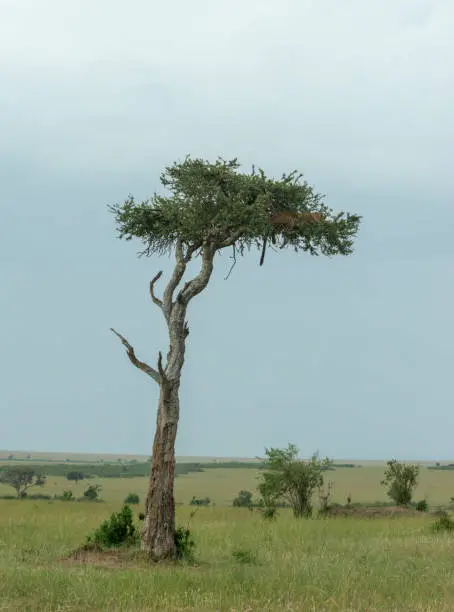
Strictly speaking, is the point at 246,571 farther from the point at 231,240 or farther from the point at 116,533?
the point at 231,240

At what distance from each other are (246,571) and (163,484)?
4.38 metres

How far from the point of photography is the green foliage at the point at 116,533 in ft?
75.2

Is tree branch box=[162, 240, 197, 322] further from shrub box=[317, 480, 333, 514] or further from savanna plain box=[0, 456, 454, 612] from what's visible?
shrub box=[317, 480, 333, 514]

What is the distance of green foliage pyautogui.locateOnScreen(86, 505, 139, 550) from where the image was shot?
22.9m

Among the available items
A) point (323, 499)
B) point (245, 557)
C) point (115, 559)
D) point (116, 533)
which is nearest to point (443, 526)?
point (323, 499)

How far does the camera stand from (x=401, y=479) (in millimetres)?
45625

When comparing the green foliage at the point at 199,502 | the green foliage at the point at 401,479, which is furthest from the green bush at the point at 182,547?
the green foliage at the point at 199,502

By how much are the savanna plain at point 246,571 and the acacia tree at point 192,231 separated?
208cm

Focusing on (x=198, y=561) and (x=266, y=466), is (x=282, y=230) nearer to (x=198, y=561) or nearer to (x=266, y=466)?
(x=198, y=561)

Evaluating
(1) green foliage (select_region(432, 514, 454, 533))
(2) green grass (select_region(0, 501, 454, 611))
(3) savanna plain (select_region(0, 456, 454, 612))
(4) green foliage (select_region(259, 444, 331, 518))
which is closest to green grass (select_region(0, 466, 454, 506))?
(4) green foliage (select_region(259, 444, 331, 518))

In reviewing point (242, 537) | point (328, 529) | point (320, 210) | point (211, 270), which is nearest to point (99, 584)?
point (211, 270)

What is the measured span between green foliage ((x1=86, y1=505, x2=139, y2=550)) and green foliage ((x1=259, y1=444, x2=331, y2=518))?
17.7 m

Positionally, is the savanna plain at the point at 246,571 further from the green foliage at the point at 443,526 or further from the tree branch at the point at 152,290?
the tree branch at the point at 152,290

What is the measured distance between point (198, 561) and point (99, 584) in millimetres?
6230
